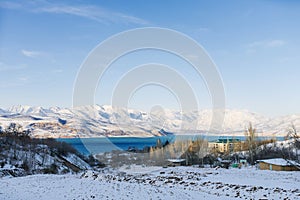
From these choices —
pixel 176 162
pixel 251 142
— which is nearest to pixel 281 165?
pixel 176 162

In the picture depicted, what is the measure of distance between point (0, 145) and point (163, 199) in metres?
47.3

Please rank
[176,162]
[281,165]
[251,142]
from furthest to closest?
[251,142] < [176,162] < [281,165]

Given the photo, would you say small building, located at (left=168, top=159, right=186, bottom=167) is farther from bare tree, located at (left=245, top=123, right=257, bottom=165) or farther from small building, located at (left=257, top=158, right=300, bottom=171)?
small building, located at (left=257, top=158, right=300, bottom=171)

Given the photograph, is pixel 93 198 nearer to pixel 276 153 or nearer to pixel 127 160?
pixel 127 160

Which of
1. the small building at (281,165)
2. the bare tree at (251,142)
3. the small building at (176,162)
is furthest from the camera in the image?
the bare tree at (251,142)

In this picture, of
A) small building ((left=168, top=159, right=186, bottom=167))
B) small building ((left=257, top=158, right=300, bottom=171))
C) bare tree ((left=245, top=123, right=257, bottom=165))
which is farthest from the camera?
bare tree ((left=245, top=123, right=257, bottom=165))

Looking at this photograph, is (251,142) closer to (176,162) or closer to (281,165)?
(176,162)

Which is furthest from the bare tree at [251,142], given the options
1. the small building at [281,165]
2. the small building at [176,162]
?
the small building at [281,165]

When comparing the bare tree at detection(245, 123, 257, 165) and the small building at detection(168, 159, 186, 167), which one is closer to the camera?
the small building at detection(168, 159, 186, 167)

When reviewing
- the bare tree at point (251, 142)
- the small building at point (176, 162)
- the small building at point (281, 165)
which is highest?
the bare tree at point (251, 142)

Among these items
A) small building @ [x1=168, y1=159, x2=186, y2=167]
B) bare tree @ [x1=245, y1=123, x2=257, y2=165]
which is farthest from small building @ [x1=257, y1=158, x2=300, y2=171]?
small building @ [x1=168, y1=159, x2=186, y2=167]

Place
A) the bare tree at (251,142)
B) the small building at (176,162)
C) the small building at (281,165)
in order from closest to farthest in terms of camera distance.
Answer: the small building at (281,165) → the small building at (176,162) → the bare tree at (251,142)

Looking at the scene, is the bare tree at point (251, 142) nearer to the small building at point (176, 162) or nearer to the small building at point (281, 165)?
the small building at point (176, 162)

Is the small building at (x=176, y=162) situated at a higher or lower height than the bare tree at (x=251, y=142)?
lower
